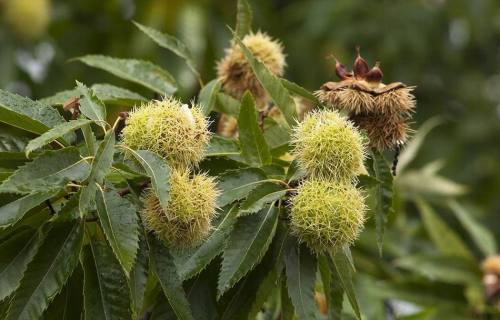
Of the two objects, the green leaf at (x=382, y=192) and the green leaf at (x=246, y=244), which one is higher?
the green leaf at (x=382, y=192)

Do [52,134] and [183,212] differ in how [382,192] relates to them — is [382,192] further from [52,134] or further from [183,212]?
[52,134]

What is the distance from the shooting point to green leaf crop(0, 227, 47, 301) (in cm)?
159

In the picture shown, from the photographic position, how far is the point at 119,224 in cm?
154

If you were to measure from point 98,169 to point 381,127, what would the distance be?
59cm

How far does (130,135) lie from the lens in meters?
1.64

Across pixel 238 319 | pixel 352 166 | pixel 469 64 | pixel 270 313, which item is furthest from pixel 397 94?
pixel 469 64

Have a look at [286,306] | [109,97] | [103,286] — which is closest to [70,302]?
[103,286]

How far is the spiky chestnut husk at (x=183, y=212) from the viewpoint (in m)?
1.59

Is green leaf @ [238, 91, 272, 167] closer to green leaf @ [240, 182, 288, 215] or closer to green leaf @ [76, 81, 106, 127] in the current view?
green leaf @ [240, 182, 288, 215]

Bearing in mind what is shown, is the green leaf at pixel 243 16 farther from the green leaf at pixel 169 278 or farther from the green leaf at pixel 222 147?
the green leaf at pixel 169 278

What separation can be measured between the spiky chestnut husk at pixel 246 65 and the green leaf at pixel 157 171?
2.09 feet

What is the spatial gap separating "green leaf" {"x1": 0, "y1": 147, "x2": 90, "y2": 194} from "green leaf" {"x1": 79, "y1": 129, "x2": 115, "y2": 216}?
0.04 meters

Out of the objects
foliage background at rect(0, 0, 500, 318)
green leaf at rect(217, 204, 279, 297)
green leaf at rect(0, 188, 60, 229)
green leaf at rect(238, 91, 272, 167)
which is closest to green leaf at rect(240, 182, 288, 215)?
green leaf at rect(217, 204, 279, 297)

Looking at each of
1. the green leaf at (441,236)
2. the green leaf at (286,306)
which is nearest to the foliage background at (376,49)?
the green leaf at (441,236)
